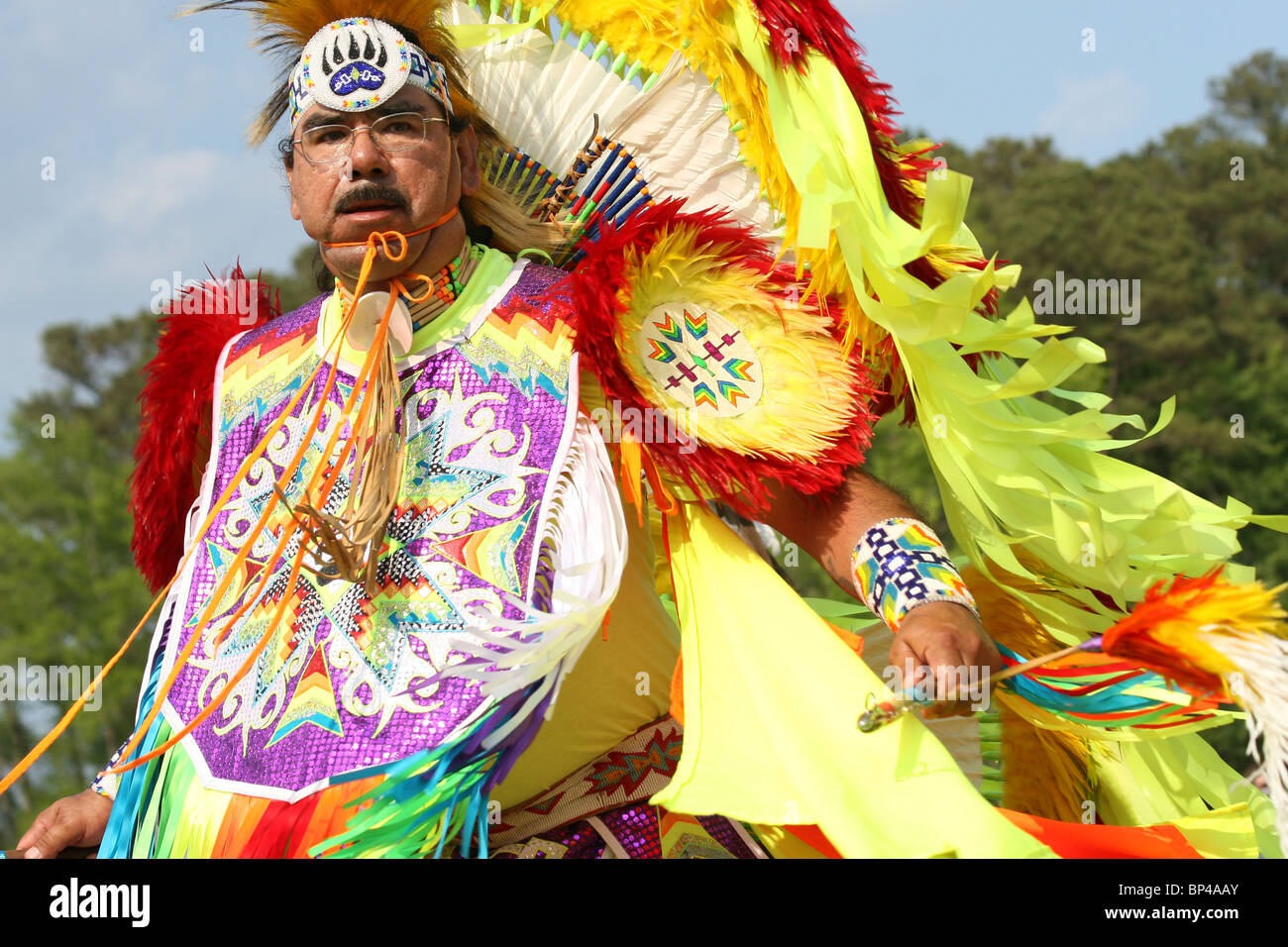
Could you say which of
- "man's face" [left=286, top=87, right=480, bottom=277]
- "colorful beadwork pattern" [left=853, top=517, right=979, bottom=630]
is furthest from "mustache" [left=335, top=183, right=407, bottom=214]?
"colorful beadwork pattern" [left=853, top=517, right=979, bottom=630]

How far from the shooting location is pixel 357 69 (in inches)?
102

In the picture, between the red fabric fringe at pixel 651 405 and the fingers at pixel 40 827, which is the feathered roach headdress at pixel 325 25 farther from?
the fingers at pixel 40 827

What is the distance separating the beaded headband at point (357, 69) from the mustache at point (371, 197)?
158 millimetres

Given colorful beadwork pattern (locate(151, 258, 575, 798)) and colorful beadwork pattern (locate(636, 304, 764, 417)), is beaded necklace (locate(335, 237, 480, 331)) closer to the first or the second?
colorful beadwork pattern (locate(151, 258, 575, 798))

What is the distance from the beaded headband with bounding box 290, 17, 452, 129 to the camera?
2.59m

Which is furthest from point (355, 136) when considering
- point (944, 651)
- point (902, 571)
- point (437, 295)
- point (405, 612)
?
point (944, 651)

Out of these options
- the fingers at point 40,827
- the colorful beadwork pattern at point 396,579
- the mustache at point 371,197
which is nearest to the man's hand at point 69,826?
the fingers at point 40,827

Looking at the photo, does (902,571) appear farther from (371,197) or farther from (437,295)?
(371,197)

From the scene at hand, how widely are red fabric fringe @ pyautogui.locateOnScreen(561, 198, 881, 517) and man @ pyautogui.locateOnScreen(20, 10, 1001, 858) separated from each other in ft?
0.27

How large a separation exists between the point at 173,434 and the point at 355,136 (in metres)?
0.77

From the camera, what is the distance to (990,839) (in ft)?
6.64
